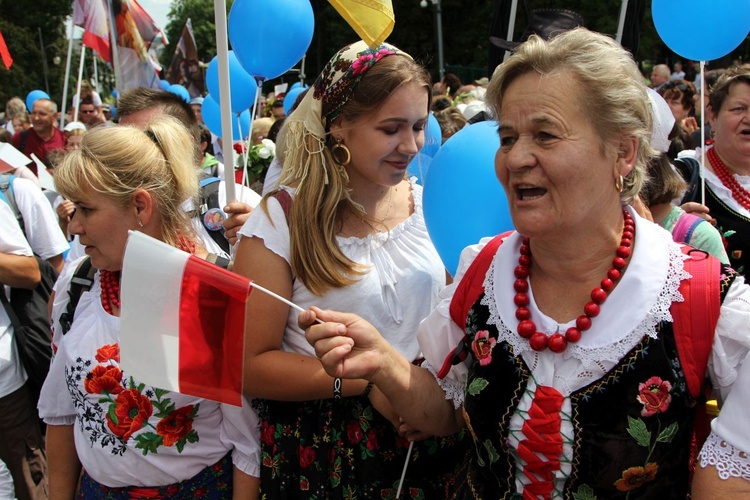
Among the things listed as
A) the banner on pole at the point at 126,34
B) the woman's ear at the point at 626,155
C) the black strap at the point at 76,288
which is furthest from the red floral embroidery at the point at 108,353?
the banner on pole at the point at 126,34

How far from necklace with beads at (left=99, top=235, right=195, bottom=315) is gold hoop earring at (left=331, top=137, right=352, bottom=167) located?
1.96 ft

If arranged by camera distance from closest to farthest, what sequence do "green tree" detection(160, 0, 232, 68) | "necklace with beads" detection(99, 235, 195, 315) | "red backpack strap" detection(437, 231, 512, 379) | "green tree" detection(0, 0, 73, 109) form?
1. "red backpack strap" detection(437, 231, 512, 379)
2. "necklace with beads" detection(99, 235, 195, 315)
3. "green tree" detection(0, 0, 73, 109)
4. "green tree" detection(160, 0, 232, 68)

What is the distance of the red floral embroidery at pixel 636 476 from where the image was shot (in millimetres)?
1526

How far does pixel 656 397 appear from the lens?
59.2 inches

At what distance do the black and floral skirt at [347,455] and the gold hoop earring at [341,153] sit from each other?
2.36 feet

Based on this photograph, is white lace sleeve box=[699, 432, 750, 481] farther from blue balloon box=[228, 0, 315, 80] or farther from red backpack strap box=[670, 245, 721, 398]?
blue balloon box=[228, 0, 315, 80]

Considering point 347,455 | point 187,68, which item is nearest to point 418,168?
point 347,455

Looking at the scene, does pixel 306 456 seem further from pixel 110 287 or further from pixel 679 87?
pixel 679 87

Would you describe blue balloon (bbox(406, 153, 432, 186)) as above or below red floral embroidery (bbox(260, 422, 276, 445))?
above

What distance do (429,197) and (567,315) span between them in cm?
75

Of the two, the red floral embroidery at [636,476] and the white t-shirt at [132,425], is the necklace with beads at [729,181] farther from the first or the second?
the white t-shirt at [132,425]

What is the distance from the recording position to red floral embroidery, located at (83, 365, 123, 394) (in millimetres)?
2143

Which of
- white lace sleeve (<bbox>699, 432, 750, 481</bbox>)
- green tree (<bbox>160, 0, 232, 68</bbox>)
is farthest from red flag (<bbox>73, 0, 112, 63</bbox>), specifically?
green tree (<bbox>160, 0, 232, 68</bbox>)

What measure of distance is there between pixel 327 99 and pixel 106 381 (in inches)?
43.0
